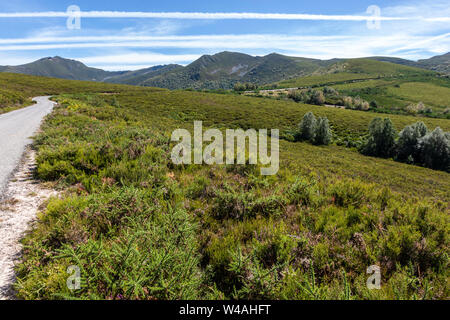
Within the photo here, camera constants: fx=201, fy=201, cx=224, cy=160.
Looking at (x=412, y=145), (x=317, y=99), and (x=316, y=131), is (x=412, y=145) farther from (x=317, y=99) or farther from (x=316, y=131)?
(x=317, y=99)

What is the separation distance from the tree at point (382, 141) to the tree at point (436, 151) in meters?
5.84

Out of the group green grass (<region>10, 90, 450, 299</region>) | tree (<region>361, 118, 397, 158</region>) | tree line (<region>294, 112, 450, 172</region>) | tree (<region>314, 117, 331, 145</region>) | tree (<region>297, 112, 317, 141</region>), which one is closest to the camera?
green grass (<region>10, 90, 450, 299</region>)

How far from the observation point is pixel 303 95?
112062mm

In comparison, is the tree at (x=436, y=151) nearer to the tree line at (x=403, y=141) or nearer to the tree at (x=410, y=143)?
the tree line at (x=403, y=141)

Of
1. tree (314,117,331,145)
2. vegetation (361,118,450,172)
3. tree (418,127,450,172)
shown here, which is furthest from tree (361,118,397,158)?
tree (314,117,331,145)

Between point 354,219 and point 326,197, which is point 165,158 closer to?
point 326,197

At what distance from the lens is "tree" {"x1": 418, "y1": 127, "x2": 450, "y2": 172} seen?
133 ft

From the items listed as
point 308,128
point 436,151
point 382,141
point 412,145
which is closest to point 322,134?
point 308,128

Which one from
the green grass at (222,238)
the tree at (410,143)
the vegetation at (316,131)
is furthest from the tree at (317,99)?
the green grass at (222,238)

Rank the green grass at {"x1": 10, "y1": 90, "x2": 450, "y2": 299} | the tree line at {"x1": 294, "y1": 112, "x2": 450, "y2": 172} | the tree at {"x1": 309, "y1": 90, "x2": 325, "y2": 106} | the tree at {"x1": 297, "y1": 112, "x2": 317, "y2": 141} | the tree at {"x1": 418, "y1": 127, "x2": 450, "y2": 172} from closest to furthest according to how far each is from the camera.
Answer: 1. the green grass at {"x1": 10, "y1": 90, "x2": 450, "y2": 299}
2. the tree at {"x1": 418, "y1": 127, "x2": 450, "y2": 172}
3. the tree line at {"x1": 294, "y1": 112, "x2": 450, "y2": 172}
4. the tree at {"x1": 297, "y1": 112, "x2": 317, "y2": 141}
5. the tree at {"x1": 309, "y1": 90, "x2": 325, "y2": 106}

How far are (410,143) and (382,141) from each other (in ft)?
16.9

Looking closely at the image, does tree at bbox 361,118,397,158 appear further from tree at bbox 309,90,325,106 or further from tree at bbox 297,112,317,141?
tree at bbox 309,90,325,106

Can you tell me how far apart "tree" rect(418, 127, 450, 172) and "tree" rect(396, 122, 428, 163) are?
181cm

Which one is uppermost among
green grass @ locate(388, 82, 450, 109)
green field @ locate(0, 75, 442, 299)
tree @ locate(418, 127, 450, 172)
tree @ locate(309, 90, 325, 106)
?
green grass @ locate(388, 82, 450, 109)
